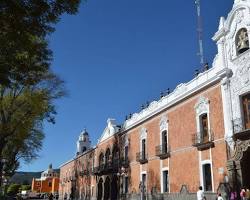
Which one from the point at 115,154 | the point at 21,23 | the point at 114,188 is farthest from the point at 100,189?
the point at 21,23

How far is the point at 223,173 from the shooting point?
20.4m

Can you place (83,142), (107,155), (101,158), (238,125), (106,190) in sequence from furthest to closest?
1. (83,142)
2. (101,158)
3. (107,155)
4. (106,190)
5. (238,125)

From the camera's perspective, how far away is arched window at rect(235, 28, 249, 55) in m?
20.2

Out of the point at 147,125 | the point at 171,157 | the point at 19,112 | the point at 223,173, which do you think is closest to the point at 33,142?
the point at 19,112

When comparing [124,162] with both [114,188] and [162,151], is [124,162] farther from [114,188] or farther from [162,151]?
[162,151]

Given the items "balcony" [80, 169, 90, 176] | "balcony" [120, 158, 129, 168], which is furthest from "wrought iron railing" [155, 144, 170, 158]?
"balcony" [80, 169, 90, 176]

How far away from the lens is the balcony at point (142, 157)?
101 ft

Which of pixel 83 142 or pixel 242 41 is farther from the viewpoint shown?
pixel 83 142

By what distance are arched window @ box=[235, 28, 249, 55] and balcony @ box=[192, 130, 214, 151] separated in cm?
507

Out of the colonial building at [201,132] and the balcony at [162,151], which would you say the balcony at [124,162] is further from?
the balcony at [162,151]

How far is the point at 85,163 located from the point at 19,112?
3055cm

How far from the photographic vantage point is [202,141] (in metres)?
22.8

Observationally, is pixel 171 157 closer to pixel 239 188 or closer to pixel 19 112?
pixel 239 188

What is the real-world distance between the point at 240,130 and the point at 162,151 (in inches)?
377
